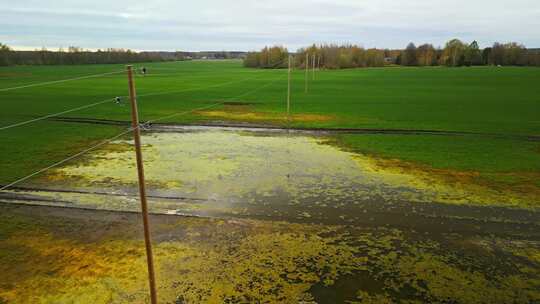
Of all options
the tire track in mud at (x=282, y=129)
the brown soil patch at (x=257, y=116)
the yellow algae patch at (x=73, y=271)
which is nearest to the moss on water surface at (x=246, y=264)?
the yellow algae patch at (x=73, y=271)

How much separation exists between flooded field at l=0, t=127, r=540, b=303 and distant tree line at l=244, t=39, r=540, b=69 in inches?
3620

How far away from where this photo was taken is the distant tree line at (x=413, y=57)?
107 meters

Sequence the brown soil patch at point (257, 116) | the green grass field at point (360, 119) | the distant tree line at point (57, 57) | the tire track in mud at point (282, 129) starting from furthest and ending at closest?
the distant tree line at point (57, 57) < the brown soil patch at point (257, 116) < the tire track in mud at point (282, 129) < the green grass field at point (360, 119)

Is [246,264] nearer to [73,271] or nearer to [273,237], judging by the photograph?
[273,237]

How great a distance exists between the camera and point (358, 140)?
19.5m

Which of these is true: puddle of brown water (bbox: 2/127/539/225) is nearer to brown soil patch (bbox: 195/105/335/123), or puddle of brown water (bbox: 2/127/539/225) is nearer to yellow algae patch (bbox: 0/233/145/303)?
yellow algae patch (bbox: 0/233/145/303)

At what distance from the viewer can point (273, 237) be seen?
8961 millimetres

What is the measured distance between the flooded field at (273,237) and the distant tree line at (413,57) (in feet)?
302

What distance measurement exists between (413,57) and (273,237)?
402 feet

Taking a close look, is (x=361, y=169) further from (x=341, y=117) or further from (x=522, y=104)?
(x=522, y=104)

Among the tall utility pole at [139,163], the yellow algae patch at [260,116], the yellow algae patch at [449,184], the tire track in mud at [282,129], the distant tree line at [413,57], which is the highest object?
A: the distant tree line at [413,57]

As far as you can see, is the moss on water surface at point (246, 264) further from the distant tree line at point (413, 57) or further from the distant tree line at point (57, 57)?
the distant tree line at point (57, 57)

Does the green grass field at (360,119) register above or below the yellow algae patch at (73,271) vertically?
above

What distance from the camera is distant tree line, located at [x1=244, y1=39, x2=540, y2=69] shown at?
10744 centimetres
